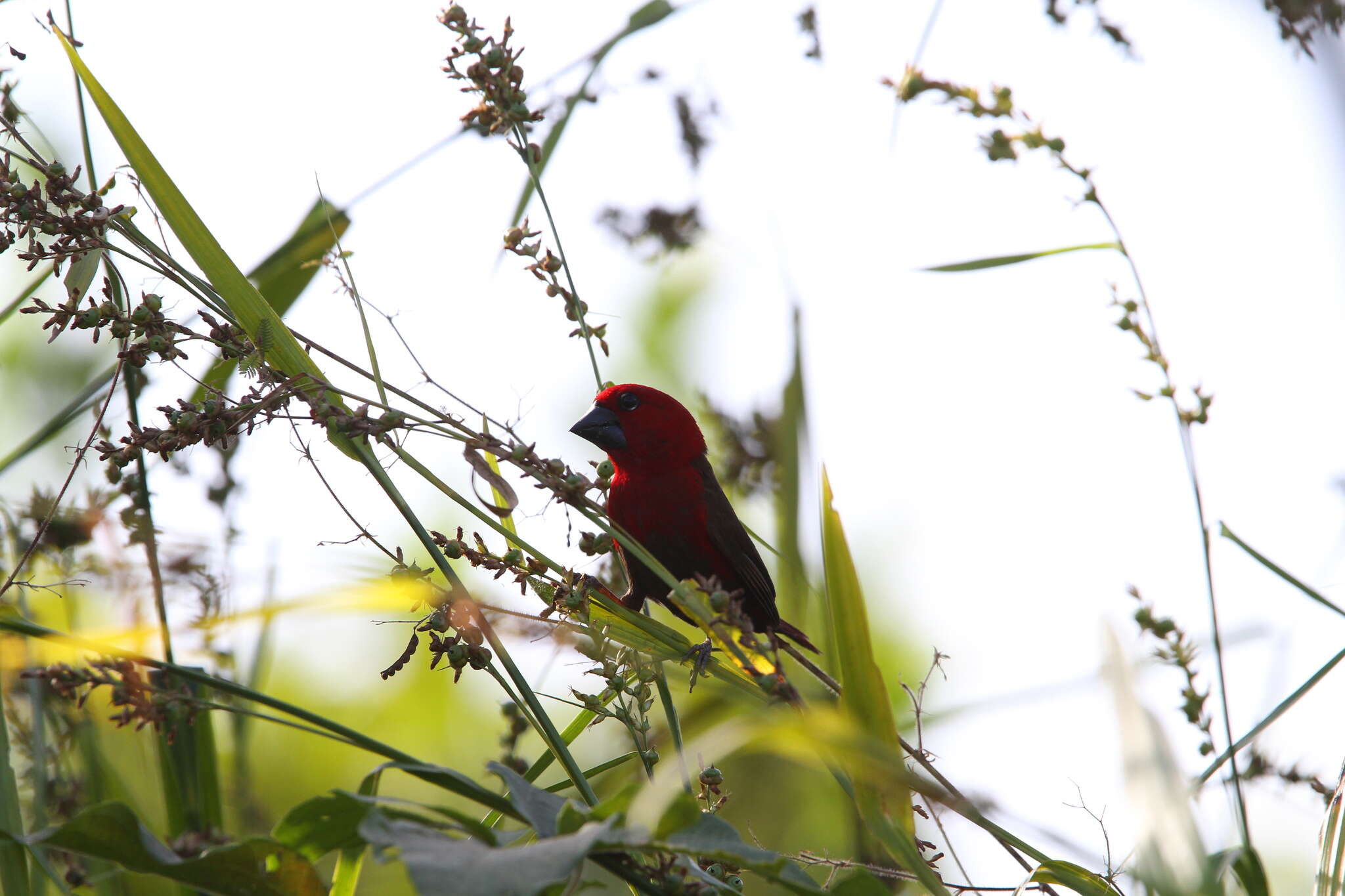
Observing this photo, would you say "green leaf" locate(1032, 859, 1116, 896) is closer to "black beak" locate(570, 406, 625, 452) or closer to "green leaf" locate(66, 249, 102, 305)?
"green leaf" locate(66, 249, 102, 305)

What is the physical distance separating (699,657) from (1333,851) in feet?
2.54

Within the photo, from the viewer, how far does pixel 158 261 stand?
130 centimetres

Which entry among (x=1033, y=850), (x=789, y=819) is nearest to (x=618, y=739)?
(x=789, y=819)

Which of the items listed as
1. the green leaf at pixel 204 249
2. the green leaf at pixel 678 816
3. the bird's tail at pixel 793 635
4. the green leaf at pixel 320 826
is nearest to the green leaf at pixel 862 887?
the green leaf at pixel 678 816

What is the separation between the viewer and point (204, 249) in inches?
53.2

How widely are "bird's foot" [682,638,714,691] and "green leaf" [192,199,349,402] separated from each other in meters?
0.92

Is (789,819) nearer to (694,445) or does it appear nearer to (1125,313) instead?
(694,445)

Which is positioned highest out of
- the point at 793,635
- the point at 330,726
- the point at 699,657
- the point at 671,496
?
the point at 671,496

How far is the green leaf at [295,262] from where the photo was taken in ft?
6.34

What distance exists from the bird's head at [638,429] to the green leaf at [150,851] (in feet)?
7.28

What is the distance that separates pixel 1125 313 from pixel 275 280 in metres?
1.44

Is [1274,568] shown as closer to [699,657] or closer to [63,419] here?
[699,657]

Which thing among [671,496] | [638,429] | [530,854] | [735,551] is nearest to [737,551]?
[735,551]

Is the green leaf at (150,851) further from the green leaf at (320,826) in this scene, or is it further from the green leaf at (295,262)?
the green leaf at (295,262)
